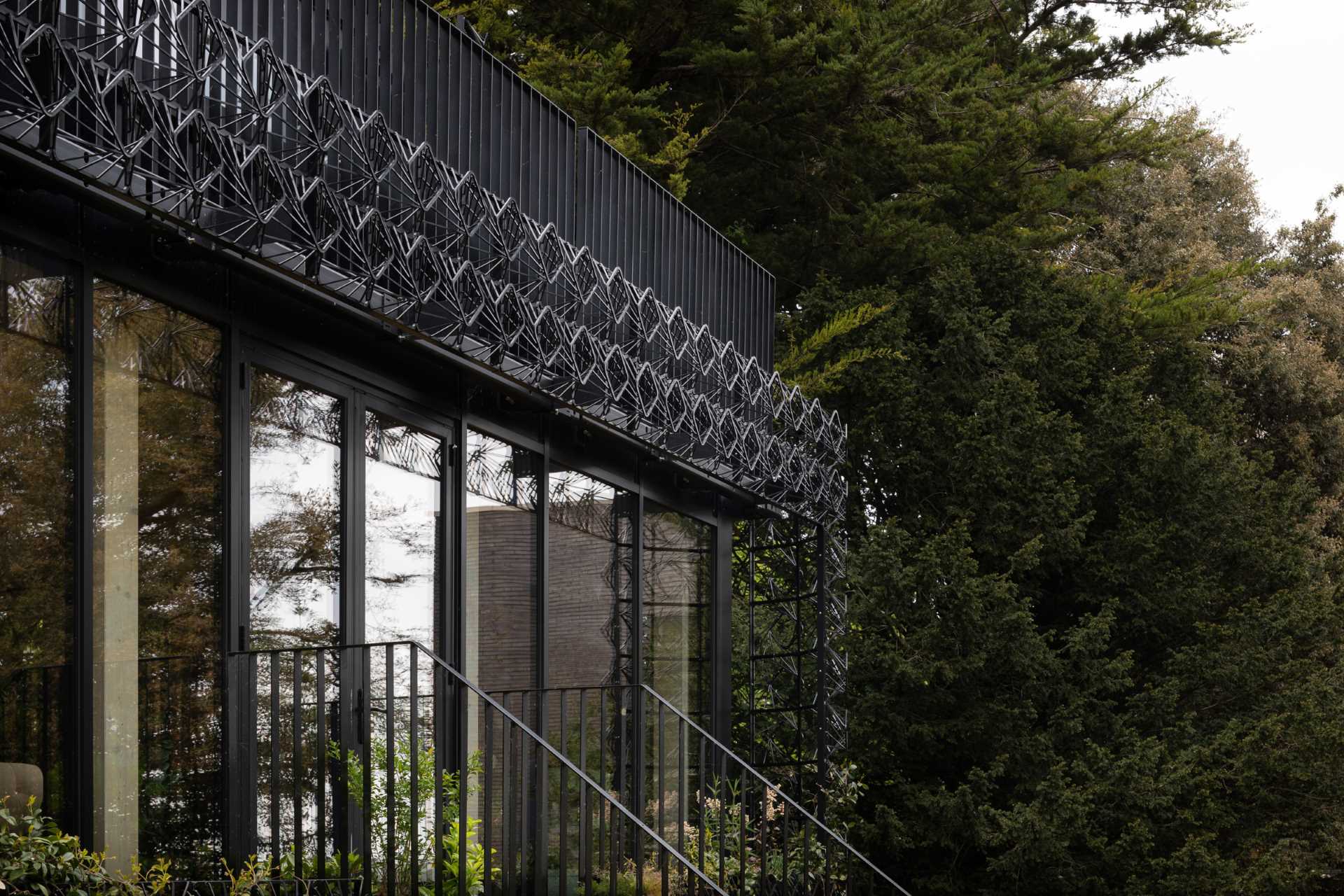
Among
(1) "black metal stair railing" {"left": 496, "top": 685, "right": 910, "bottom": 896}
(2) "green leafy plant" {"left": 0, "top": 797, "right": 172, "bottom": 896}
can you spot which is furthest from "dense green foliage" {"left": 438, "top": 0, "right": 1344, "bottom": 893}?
(2) "green leafy plant" {"left": 0, "top": 797, "right": 172, "bottom": 896}

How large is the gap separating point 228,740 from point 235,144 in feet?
7.87

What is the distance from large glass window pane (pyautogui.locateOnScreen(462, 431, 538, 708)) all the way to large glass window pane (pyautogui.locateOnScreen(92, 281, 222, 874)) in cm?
224

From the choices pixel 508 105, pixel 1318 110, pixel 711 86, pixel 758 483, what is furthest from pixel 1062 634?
pixel 1318 110

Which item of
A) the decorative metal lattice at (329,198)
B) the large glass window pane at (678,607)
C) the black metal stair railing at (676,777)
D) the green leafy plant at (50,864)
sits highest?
the decorative metal lattice at (329,198)

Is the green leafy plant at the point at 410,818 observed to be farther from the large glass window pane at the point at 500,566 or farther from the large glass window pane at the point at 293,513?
the large glass window pane at the point at 500,566

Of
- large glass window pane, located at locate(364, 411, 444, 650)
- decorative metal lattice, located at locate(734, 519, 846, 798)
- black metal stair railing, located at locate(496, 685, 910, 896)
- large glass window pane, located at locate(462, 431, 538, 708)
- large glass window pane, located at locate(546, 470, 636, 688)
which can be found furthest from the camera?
decorative metal lattice, located at locate(734, 519, 846, 798)

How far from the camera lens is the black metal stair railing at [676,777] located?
9.05 metres

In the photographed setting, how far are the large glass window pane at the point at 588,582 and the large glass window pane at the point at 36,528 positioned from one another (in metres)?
3.95

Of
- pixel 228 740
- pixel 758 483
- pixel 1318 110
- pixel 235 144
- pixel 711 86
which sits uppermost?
pixel 1318 110

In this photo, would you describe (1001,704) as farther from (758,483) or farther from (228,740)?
(228,740)

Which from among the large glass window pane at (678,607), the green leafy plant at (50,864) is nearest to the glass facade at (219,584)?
the green leafy plant at (50,864)

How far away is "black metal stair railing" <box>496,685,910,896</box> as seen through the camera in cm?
905

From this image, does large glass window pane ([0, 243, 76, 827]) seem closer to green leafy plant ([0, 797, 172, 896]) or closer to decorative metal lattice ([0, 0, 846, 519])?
green leafy plant ([0, 797, 172, 896])

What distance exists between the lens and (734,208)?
20969mm
